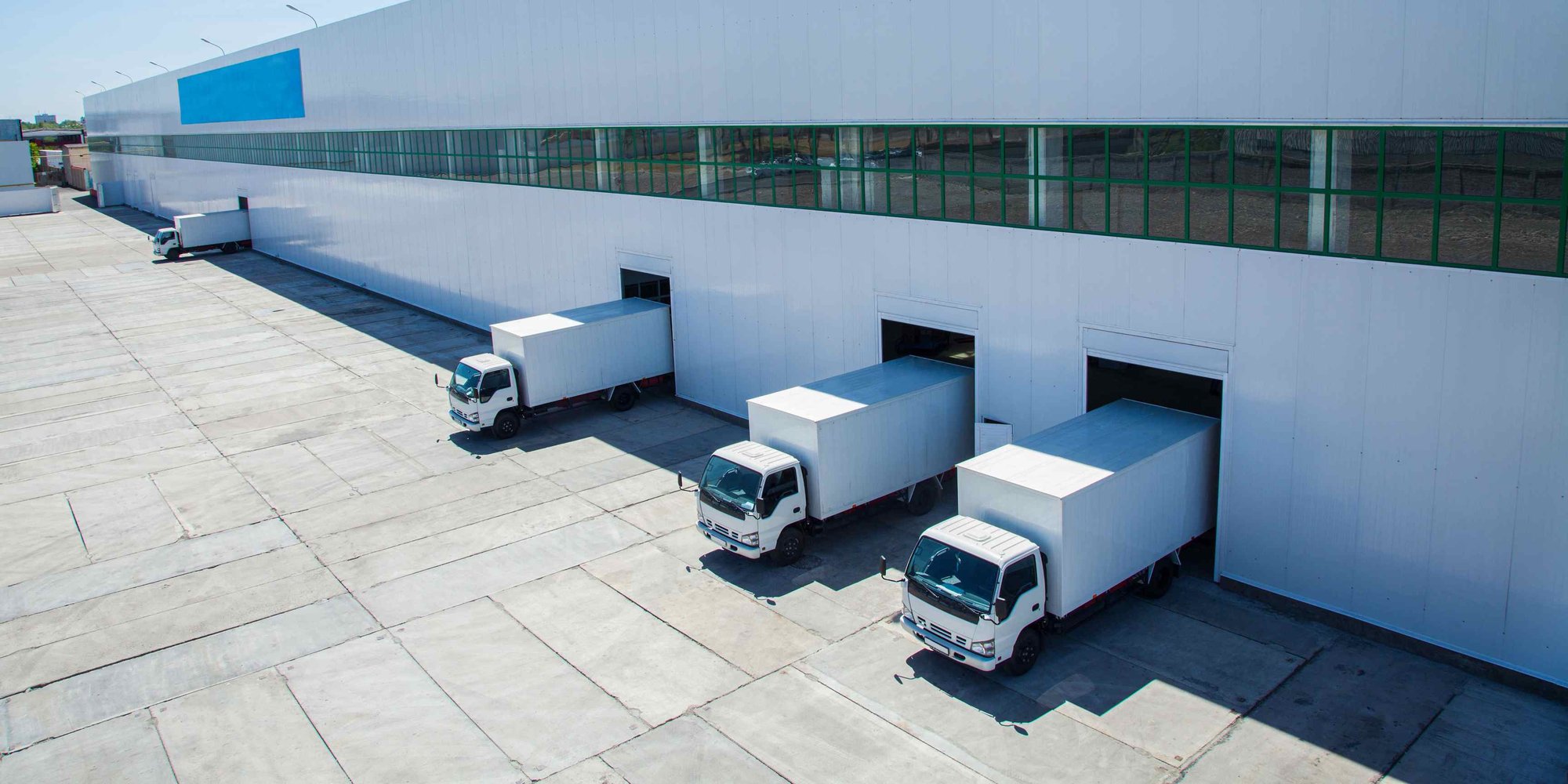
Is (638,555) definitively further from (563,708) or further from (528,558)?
(563,708)

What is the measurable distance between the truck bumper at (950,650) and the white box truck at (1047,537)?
0.01m

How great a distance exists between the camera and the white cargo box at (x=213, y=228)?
174 ft

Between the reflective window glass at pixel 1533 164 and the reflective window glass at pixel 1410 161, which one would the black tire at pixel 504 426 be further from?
the reflective window glass at pixel 1533 164

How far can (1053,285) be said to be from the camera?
16141 millimetres

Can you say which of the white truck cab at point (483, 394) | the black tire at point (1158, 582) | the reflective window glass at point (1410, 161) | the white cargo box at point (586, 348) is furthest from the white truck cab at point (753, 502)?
the reflective window glass at point (1410, 161)

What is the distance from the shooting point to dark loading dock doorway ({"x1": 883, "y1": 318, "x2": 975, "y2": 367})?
19203mm

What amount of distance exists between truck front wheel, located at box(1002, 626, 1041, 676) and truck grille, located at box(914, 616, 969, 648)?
68 centimetres

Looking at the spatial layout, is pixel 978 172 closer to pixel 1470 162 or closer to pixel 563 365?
pixel 1470 162

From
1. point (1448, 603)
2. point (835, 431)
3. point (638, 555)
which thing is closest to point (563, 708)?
point (638, 555)

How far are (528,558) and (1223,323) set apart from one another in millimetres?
10559

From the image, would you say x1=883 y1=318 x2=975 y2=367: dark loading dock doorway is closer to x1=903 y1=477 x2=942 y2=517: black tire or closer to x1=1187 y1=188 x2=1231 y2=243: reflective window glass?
x1=903 y1=477 x2=942 y2=517: black tire

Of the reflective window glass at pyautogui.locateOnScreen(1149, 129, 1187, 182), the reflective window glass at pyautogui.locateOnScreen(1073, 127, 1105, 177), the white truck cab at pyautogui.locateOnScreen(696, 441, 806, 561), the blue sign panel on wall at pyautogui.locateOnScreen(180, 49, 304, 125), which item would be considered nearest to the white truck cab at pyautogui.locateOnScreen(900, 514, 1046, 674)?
the white truck cab at pyautogui.locateOnScreen(696, 441, 806, 561)

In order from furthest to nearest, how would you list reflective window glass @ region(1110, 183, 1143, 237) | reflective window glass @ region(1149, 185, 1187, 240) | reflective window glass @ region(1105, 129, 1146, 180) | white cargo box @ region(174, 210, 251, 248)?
white cargo box @ region(174, 210, 251, 248), reflective window glass @ region(1110, 183, 1143, 237), reflective window glass @ region(1105, 129, 1146, 180), reflective window glass @ region(1149, 185, 1187, 240)

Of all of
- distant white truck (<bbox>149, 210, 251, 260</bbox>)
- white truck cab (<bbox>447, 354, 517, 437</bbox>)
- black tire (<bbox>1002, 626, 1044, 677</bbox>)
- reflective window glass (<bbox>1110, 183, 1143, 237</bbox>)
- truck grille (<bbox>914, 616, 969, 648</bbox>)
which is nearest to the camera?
truck grille (<bbox>914, 616, 969, 648</bbox>)
